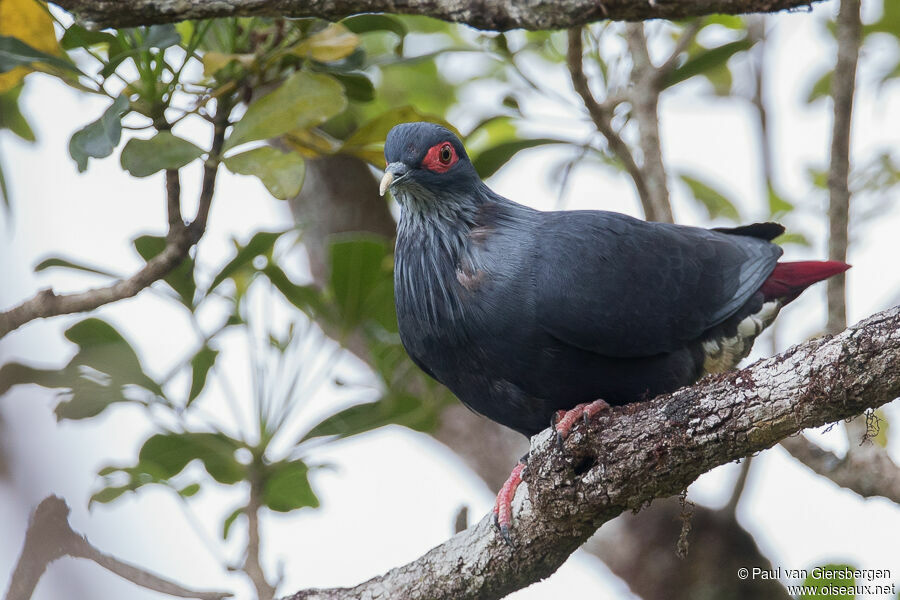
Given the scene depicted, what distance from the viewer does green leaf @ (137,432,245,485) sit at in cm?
355

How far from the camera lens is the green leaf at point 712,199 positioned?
5.32m

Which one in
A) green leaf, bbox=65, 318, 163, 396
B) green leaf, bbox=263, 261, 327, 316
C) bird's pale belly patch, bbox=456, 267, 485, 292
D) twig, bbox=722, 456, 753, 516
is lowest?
green leaf, bbox=65, 318, 163, 396

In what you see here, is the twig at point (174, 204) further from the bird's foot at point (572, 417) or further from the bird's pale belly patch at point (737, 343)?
the bird's pale belly patch at point (737, 343)

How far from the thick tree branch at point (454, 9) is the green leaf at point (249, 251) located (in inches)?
33.1

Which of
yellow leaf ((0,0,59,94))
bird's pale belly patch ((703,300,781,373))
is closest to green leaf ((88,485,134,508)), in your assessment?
yellow leaf ((0,0,59,94))

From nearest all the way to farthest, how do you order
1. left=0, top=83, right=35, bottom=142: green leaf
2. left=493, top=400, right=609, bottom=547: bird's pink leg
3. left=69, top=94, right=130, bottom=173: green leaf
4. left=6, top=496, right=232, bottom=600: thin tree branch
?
left=6, top=496, right=232, bottom=600: thin tree branch, left=493, top=400, right=609, bottom=547: bird's pink leg, left=69, top=94, right=130, bottom=173: green leaf, left=0, top=83, right=35, bottom=142: green leaf

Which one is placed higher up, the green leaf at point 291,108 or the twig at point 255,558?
the green leaf at point 291,108

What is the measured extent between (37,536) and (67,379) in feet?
8.17

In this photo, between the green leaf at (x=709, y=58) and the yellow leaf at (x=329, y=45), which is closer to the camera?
the yellow leaf at (x=329, y=45)

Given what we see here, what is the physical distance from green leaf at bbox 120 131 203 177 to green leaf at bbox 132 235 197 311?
412 mm

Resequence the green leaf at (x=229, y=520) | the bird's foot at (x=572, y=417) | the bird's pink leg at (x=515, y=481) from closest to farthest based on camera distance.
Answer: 1. the bird's foot at (x=572, y=417)
2. the bird's pink leg at (x=515, y=481)
3. the green leaf at (x=229, y=520)

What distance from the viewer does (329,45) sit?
10.4 ft

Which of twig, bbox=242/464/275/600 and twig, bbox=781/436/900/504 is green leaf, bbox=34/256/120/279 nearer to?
twig, bbox=242/464/275/600

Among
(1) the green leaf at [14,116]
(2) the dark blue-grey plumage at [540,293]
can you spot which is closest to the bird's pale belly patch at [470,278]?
(2) the dark blue-grey plumage at [540,293]
